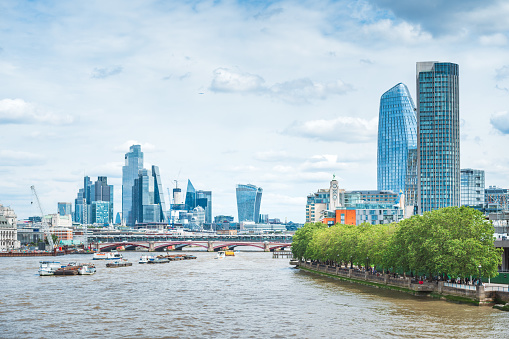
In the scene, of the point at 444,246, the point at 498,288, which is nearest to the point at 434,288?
the point at 444,246

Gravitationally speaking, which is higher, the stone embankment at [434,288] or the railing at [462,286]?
the railing at [462,286]

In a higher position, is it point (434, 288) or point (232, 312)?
point (434, 288)

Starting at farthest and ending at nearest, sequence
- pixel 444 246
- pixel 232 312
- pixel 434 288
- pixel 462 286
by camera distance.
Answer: pixel 434 288 → pixel 444 246 → pixel 462 286 → pixel 232 312

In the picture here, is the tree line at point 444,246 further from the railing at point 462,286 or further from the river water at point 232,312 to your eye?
the river water at point 232,312

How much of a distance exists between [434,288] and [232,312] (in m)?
31.3

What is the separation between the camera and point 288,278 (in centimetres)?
15300

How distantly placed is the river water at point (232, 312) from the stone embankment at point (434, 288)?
2.03 metres

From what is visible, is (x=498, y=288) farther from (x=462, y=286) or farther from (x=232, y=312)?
(x=232, y=312)

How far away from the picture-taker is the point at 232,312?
306 ft

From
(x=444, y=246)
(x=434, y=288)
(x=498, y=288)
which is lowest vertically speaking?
(x=434, y=288)

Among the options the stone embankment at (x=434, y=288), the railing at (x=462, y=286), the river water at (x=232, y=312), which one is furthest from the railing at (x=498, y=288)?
the river water at (x=232, y=312)

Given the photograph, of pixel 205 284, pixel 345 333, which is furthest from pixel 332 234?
pixel 345 333

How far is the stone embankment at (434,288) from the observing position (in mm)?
90750

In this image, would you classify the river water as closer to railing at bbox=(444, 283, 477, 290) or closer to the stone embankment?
the stone embankment
